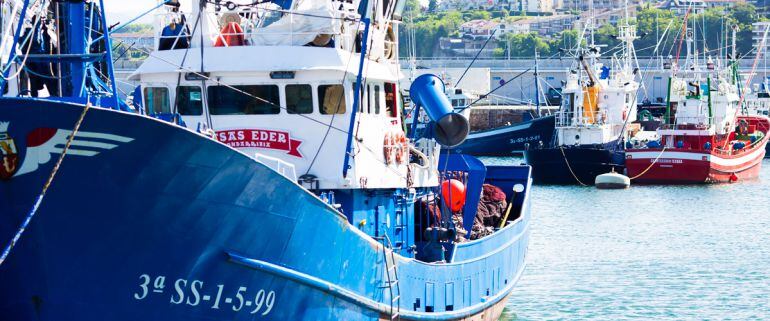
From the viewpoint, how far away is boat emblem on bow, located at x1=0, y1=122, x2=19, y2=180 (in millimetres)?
13070

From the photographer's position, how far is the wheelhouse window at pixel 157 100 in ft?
57.0

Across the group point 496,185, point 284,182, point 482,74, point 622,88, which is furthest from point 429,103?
point 482,74

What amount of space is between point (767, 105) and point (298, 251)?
8270 cm

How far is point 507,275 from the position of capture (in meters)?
23.2

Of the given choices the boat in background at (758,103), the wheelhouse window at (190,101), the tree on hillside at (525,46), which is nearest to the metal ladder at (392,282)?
the wheelhouse window at (190,101)

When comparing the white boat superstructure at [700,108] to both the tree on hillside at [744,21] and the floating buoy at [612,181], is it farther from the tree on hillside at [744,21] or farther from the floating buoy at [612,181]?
the tree on hillside at [744,21]

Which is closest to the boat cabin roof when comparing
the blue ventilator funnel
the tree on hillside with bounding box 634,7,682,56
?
the blue ventilator funnel

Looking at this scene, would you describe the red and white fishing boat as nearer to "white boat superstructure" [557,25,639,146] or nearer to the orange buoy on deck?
"white boat superstructure" [557,25,639,146]

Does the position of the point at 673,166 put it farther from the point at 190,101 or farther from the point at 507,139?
the point at 190,101

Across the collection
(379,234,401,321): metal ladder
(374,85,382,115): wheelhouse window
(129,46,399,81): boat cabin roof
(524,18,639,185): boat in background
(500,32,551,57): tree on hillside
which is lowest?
(500,32,551,57): tree on hillside

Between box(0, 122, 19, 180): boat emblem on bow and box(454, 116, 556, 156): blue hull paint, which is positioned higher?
box(0, 122, 19, 180): boat emblem on bow

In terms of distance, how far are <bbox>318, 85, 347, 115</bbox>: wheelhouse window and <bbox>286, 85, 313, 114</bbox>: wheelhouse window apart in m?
0.14

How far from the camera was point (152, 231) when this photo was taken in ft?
44.8

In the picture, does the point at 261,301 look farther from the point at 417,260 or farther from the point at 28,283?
the point at 417,260
